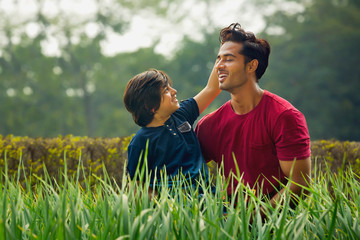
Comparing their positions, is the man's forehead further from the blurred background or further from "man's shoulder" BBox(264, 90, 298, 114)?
the blurred background

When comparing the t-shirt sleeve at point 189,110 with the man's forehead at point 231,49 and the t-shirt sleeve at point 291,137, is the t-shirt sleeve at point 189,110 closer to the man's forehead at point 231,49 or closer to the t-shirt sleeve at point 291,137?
the man's forehead at point 231,49

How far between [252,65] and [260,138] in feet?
1.91

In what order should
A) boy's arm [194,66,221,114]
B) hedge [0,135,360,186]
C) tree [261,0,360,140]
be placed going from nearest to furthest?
boy's arm [194,66,221,114]
hedge [0,135,360,186]
tree [261,0,360,140]

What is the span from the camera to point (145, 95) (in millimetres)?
3246

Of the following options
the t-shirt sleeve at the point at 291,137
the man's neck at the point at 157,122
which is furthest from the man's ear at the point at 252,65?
the man's neck at the point at 157,122

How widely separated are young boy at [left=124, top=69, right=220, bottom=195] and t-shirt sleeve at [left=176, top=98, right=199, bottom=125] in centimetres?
9

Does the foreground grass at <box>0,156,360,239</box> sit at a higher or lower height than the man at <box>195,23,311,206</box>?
lower

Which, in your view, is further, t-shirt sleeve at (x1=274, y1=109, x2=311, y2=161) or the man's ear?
the man's ear

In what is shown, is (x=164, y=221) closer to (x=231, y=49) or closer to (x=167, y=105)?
(x=167, y=105)

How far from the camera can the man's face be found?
3.33 meters

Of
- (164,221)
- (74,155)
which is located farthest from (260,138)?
(74,155)

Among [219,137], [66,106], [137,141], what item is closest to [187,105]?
[219,137]

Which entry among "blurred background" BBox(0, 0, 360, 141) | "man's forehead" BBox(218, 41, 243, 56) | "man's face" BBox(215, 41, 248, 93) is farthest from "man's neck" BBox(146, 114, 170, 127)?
"blurred background" BBox(0, 0, 360, 141)

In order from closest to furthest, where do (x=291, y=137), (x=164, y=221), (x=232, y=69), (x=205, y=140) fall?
1. (x=164, y=221)
2. (x=291, y=137)
3. (x=232, y=69)
4. (x=205, y=140)
